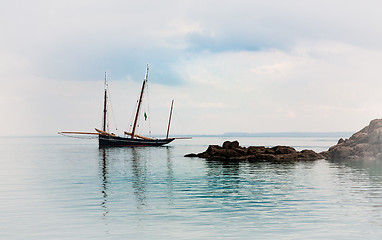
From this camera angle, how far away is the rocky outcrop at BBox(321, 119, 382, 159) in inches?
2485

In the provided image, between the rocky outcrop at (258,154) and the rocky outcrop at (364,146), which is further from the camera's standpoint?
the rocky outcrop at (364,146)

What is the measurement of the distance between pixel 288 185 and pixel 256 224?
15.6 meters

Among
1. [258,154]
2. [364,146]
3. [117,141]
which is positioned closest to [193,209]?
[258,154]

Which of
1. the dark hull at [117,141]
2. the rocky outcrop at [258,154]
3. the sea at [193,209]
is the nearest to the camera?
the sea at [193,209]

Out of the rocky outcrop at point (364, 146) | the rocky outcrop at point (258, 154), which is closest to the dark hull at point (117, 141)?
the rocky outcrop at point (258, 154)

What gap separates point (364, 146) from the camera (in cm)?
6512

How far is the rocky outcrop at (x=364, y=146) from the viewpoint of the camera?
207 feet

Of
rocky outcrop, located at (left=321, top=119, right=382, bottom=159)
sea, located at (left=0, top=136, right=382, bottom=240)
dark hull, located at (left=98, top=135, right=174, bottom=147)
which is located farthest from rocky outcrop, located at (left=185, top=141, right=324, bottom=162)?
dark hull, located at (left=98, top=135, right=174, bottom=147)

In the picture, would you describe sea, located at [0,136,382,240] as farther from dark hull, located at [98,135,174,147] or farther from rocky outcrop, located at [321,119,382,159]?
dark hull, located at [98,135,174,147]

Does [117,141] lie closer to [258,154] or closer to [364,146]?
[258,154]

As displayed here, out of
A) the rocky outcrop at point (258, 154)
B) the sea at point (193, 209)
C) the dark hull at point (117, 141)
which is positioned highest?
the dark hull at point (117, 141)

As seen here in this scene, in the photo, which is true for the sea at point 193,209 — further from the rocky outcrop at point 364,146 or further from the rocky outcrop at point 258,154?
the rocky outcrop at point 364,146

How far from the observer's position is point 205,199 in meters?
24.8

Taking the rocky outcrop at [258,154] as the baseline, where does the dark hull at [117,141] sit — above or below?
above
